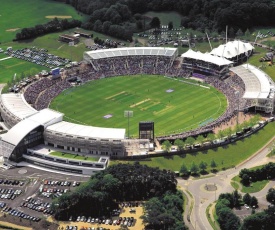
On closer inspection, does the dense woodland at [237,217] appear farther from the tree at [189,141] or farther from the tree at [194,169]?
the tree at [189,141]

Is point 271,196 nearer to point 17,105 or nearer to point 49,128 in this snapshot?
point 49,128

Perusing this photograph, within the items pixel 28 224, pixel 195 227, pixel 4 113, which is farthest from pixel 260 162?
pixel 4 113

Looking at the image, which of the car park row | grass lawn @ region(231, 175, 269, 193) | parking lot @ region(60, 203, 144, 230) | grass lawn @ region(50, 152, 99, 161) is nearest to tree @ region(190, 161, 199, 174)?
grass lawn @ region(231, 175, 269, 193)

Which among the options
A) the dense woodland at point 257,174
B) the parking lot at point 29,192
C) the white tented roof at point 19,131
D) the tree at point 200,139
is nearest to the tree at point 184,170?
the dense woodland at point 257,174

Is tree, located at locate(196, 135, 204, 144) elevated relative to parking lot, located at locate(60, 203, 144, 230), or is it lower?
elevated

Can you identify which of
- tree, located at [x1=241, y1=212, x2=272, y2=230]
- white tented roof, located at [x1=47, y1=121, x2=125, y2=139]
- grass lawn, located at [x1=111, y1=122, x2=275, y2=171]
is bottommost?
grass lawn, located at [x1=111, y1=122, x2=275, y2=171]

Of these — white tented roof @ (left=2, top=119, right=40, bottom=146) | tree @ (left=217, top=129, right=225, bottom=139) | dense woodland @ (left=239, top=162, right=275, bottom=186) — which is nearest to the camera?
dense woodland @ (left=239, top=162, right=275, bottom=186)

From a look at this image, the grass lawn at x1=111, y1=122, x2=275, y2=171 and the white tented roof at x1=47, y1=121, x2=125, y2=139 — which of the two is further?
the white tented roof at x1=47, y1=121, x2=125, y2=139

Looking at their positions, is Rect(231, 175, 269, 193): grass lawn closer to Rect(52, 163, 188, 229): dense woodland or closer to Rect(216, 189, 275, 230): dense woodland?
Rect(216, 189, 275, 230): dense woodland
